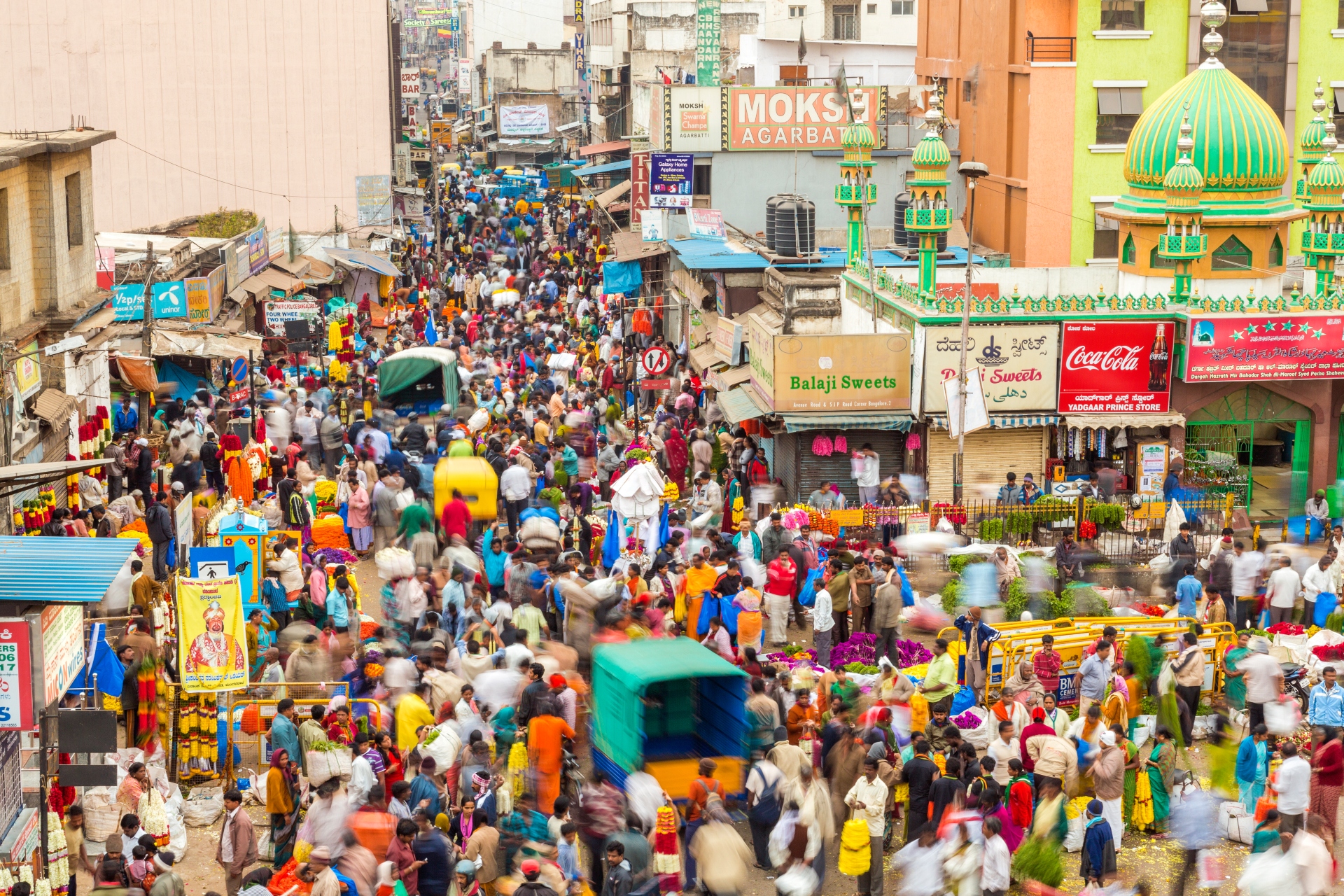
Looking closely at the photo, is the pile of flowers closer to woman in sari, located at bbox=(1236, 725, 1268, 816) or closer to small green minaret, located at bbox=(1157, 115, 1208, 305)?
woman in sari, located at bbox=(1236, 725, 1268, 816)

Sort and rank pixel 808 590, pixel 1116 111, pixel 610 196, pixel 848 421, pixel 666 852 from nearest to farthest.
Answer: pixel 666 852, pixel 808 590, pixel 848 421, pixel 1116 111, pixel 610 196

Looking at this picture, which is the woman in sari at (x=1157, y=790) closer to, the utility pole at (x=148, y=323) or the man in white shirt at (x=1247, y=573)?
the man in white shirt at (x=1247, y=573)

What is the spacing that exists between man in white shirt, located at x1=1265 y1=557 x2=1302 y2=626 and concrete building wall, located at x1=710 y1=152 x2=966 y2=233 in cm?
1942

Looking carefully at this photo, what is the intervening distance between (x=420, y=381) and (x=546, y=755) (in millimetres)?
13864

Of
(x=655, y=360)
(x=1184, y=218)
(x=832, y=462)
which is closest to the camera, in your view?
(x=832, y=462)

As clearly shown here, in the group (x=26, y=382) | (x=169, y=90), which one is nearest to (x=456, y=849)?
(x=26, y=382)

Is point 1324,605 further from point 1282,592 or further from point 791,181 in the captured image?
point 791,181

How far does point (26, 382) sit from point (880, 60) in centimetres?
4343

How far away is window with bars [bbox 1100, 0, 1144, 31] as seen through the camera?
30.5 m

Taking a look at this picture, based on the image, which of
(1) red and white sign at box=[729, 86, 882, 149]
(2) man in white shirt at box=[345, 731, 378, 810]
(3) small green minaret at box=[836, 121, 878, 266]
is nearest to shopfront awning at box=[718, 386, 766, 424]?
(3) small green minaret at box=[836, 121, 878, 266]

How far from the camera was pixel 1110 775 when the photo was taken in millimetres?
11508

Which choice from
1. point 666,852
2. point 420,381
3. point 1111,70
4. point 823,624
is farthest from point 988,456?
point 1111,70

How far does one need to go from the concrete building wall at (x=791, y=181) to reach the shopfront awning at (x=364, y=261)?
8.26m

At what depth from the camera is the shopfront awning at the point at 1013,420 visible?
2081cm
